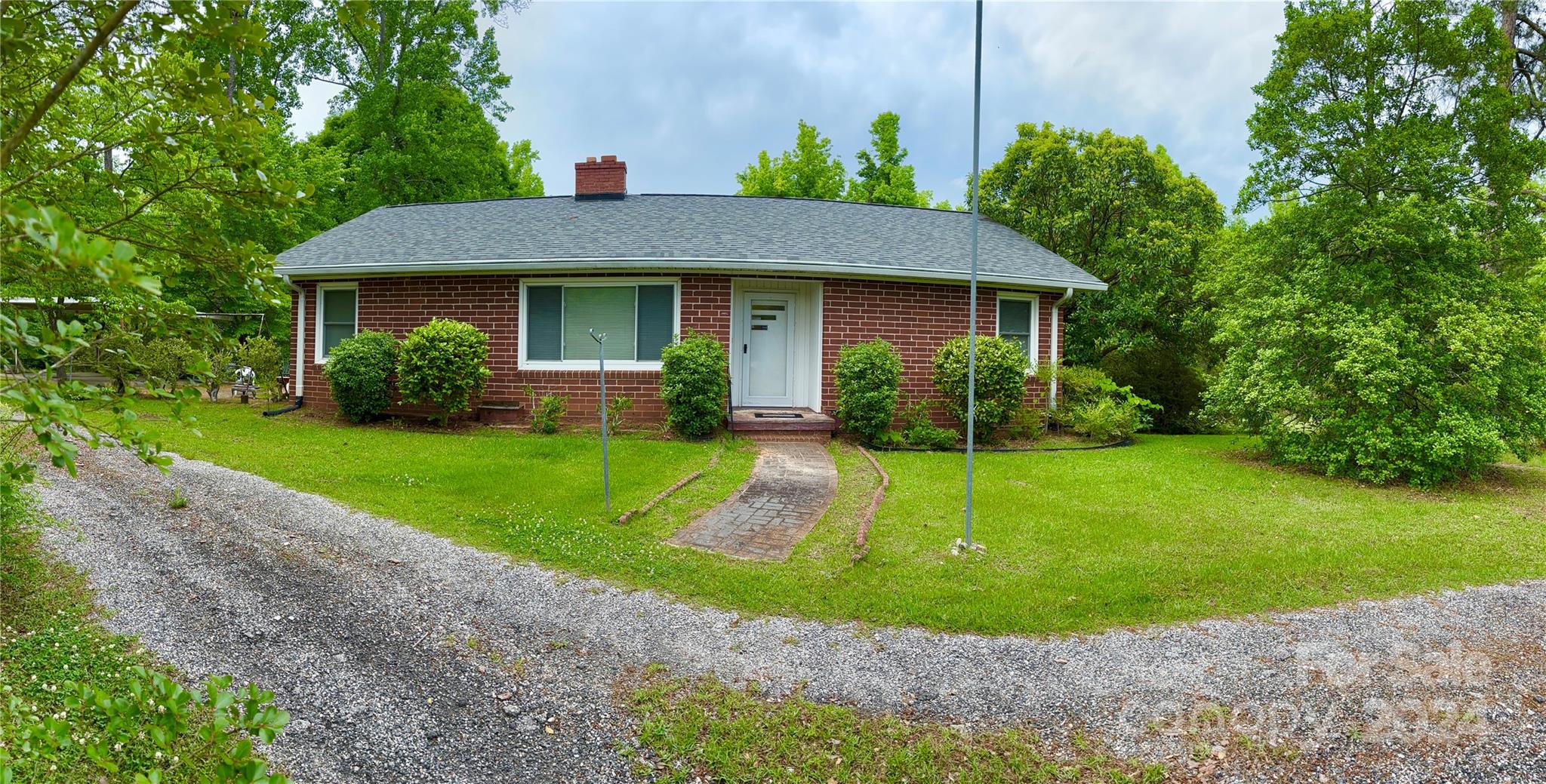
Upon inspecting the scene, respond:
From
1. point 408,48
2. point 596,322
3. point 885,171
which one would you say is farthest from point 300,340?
point 885,171

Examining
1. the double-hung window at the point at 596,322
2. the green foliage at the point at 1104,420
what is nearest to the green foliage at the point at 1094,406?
the green foliage at the point at 1104,420

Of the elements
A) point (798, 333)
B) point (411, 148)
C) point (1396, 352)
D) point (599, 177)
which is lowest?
point (1396, 352)

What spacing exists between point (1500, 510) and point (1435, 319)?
2399 millimetres

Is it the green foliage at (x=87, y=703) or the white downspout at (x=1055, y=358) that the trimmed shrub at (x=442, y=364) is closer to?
the green foliage at (x=87, y=703)

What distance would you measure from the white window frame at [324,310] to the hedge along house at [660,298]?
1.2 inches

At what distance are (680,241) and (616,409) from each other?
10.6 feet

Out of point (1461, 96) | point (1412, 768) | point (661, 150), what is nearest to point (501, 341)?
point (1412, 768)

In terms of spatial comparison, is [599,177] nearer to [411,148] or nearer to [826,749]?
[411,148]

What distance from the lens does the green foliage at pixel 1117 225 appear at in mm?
15203

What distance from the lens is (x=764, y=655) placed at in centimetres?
407

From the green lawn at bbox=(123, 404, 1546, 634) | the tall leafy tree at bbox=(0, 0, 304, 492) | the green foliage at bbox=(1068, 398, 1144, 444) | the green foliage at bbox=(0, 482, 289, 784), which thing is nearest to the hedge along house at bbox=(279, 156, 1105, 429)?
the green foliage at bbox=(1068, 398, 1144, 444)

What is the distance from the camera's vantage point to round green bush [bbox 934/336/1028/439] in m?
11.3

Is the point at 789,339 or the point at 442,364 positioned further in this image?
the point at 789,339

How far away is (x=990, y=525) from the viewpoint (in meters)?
6.78
